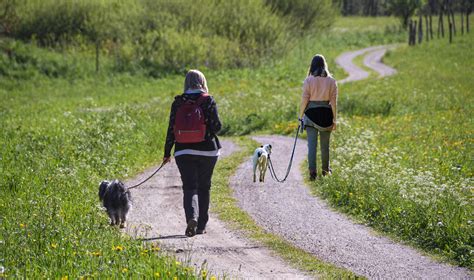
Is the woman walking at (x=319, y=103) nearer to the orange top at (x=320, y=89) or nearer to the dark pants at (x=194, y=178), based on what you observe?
the orange top at (x=320, y=89)

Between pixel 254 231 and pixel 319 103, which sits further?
pixel 319 103

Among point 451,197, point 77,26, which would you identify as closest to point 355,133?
point 451,197

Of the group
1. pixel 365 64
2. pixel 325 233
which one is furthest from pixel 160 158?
pixel 365 64

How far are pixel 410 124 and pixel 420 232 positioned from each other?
452 inches

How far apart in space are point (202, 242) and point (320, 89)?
4.47 metres

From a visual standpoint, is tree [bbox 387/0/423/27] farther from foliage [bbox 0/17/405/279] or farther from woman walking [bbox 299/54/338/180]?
woman walking [bbox 299/54/338/180]

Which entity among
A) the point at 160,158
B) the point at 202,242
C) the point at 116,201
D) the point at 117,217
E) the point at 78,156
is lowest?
the point at 160,158

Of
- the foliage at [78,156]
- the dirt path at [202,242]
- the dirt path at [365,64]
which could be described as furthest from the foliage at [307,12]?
the dirt path at [202,242]

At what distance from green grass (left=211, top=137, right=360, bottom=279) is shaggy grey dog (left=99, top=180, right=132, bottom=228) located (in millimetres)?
1542

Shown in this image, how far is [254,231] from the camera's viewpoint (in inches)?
364

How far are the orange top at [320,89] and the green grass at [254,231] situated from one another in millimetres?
2103

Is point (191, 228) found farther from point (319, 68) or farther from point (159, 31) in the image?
point (159, 31)

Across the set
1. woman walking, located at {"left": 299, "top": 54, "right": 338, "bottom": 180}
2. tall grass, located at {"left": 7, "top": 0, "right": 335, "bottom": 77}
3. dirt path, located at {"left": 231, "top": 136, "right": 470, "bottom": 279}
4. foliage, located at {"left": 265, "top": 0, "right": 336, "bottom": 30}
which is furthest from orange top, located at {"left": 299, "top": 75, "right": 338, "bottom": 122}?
foliage, located at {"left": 265, "top": 0, "right": 336, "bottom": 30}

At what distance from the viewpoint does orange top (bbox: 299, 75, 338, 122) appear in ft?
39.2
